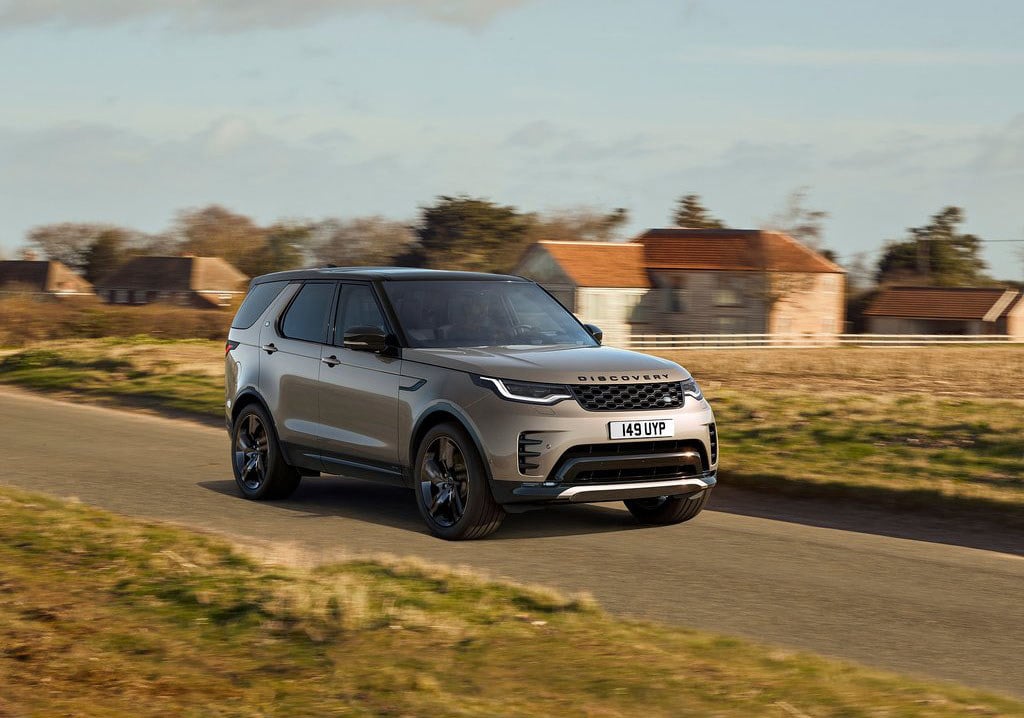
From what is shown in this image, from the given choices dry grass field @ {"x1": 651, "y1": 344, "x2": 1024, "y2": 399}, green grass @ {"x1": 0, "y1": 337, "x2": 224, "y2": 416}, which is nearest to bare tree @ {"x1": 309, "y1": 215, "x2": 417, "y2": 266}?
dry grass field @ {"x1": 651, "y1": 344, "x2": 1024, "y2": 399}

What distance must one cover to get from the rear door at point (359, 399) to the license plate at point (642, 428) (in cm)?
172

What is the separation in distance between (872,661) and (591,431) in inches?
125

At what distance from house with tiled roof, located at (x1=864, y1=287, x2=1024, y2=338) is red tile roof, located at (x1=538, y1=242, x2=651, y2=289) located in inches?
791

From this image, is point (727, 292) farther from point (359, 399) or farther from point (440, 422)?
point (440, 422)

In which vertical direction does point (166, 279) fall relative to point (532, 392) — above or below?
above

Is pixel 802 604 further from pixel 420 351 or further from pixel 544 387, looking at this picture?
pixel 420 351

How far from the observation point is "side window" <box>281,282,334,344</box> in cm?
1118

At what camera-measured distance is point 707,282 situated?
256ft

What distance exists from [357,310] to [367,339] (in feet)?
2.43

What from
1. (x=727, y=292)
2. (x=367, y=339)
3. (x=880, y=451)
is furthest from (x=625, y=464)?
(x=727, y=292)

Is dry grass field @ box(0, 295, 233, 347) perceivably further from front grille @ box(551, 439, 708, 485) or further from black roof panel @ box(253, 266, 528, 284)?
front grille @ box(551, 439, 708, 485)

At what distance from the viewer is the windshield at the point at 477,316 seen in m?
10.4

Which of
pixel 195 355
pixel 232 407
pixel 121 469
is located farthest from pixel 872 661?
pixel 195 355

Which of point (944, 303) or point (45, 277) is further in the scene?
point (45, 277)
